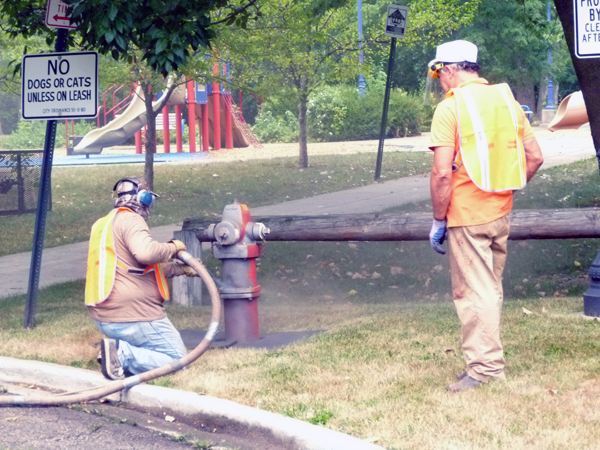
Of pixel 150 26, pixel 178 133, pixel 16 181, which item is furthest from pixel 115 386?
pixel 178 133

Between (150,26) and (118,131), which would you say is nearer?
(150,26)

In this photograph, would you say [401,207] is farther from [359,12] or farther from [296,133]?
[359,12]

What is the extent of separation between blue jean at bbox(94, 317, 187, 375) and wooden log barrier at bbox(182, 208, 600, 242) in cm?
181

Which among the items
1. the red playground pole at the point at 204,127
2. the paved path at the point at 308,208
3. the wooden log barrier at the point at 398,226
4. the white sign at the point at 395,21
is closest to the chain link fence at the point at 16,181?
the paved path at the point at 308,208

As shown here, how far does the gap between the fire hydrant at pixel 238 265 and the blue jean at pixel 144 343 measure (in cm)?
76

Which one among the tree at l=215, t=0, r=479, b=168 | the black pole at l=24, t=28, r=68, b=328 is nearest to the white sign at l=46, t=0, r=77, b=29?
the black pole at l=24, t=28, r=68, b=328

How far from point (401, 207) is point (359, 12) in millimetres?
22591

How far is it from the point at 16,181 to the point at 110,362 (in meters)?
9.58

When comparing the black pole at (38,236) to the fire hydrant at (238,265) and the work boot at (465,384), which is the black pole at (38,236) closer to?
the fire hydrant at (238,265)

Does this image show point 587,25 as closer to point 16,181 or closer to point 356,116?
point 16,181

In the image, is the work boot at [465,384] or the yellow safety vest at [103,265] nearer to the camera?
the work boot at [465,384]

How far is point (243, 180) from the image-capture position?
1672 centimetres

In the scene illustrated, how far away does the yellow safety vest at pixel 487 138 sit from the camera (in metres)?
A: 4.43

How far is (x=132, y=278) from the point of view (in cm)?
523
